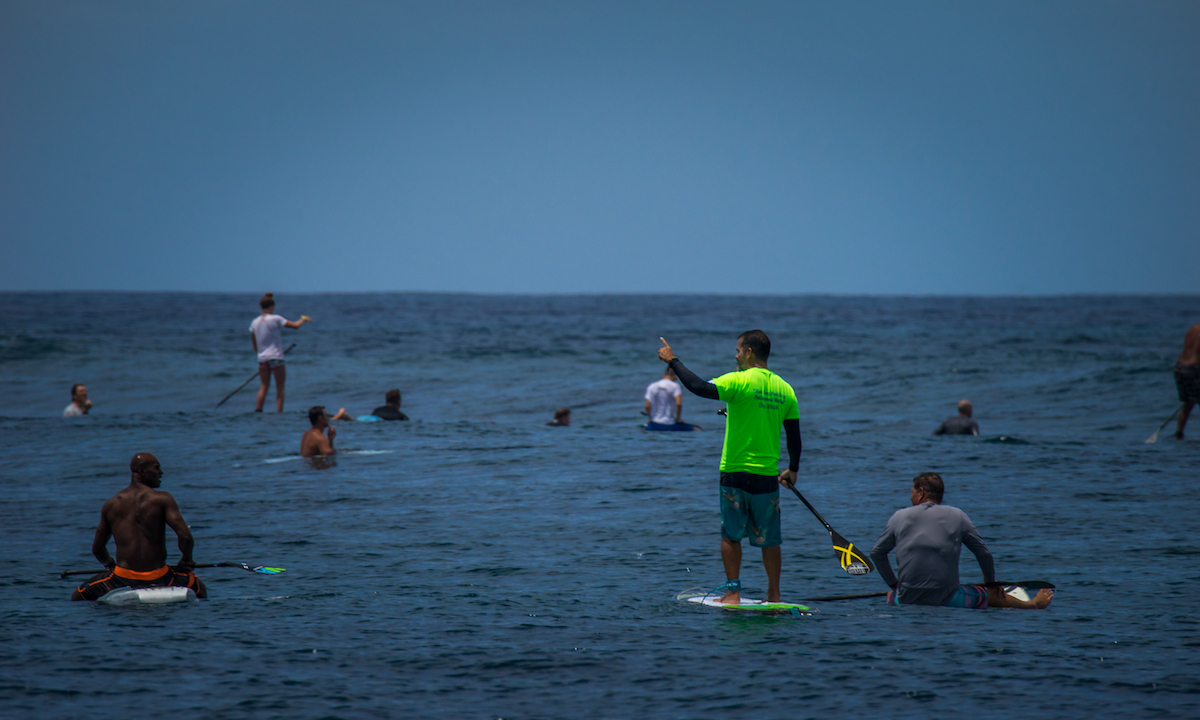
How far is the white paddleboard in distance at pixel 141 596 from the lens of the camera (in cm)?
828

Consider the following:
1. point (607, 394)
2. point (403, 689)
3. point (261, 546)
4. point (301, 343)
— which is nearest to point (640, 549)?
point (261, 546)

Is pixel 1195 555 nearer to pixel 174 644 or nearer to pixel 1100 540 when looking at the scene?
pixel 1100 540

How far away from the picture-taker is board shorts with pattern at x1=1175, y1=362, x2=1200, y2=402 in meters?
18.9

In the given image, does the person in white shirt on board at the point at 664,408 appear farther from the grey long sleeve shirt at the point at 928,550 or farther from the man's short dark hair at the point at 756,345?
the man's short dark hair at the point at 756,345

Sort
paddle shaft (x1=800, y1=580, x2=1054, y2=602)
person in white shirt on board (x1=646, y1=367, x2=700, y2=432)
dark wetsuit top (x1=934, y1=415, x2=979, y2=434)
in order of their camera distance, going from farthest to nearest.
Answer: person in white shirt on board (x1=646, y1=367, x2=700, y2=432)
dark wetsuit top (x1=934, y1=415, x2=979, y2=434)
paddle shaft (x1=800, y1=580, x2=1054, y2=602)

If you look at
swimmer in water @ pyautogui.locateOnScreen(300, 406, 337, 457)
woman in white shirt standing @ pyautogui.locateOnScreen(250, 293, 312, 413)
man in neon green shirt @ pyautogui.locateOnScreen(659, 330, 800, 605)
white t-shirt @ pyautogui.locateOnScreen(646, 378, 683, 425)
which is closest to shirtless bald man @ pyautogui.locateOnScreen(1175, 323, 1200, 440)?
white t-shirt @ pyautogui.locateOnScreen(646, 378, 683, 425)

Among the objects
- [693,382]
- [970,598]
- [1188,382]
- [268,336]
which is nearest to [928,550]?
[970,598]

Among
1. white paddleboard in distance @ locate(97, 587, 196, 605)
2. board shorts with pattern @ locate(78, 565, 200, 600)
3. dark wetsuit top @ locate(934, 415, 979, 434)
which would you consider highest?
dark wetsuit top @ locate(934, 415, 979, 434)

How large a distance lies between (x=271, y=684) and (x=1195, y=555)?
9.03 meters

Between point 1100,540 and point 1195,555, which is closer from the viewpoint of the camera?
point 1195,555

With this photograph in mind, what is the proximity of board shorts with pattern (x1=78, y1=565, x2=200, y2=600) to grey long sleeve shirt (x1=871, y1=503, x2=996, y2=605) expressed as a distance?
229 inches

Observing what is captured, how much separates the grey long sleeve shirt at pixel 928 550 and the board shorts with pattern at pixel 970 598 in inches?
2.2

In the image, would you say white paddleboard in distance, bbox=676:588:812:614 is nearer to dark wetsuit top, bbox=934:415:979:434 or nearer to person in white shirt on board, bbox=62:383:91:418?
dark wetsuit top, bbox=934:415:979:434

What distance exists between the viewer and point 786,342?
5928 cm
